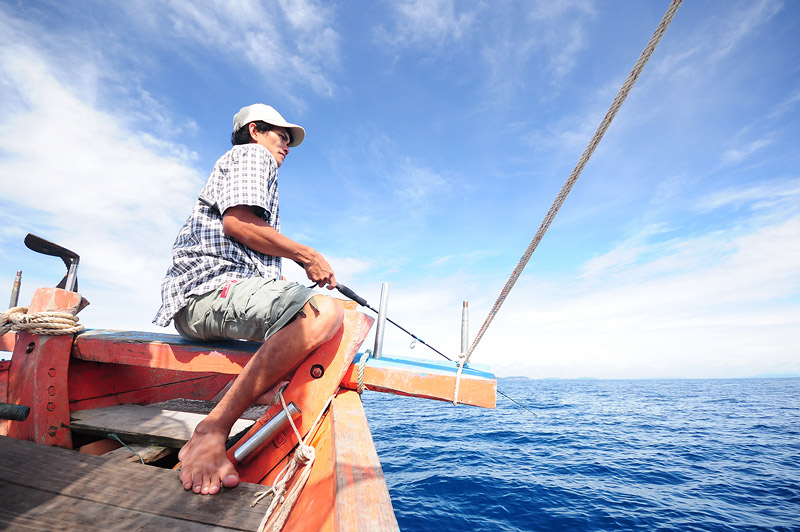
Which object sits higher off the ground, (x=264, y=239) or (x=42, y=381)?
(x=264, y=239)

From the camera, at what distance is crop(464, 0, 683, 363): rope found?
4.50 ft

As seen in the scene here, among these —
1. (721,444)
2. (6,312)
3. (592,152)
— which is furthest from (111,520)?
(721,444)

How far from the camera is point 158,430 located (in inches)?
74.2

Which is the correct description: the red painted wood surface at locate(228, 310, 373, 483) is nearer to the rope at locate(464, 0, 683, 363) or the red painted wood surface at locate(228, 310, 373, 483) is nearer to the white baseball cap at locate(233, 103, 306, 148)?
the rope at locate(464, 0, 683, 363)

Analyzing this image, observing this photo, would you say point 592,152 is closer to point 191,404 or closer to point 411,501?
point 191,404

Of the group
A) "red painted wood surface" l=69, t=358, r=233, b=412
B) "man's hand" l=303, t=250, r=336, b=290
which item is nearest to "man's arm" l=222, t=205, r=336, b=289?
"man's hand" l=303, t=250, r=336, b=290

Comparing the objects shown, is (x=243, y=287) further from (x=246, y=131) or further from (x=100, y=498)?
(x=246, y=131)

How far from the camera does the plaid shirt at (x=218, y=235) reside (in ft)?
6.33

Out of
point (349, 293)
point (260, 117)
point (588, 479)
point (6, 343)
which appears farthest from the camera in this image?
point (588, 479)

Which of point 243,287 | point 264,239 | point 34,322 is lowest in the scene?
point 34,322

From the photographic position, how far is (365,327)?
6.77ft

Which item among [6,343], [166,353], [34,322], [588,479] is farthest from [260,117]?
[588,479]

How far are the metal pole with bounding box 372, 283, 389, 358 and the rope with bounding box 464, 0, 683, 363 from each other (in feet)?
2.60

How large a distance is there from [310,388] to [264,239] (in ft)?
2.95
